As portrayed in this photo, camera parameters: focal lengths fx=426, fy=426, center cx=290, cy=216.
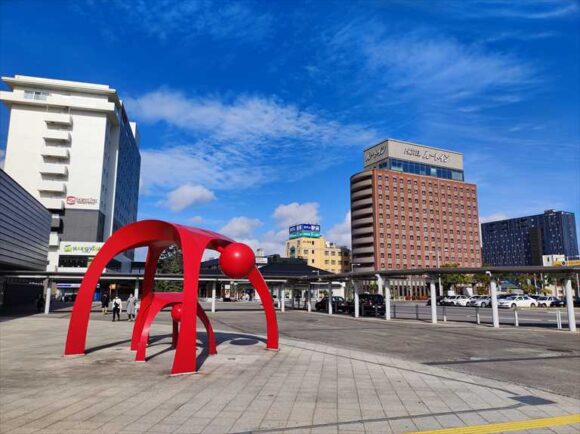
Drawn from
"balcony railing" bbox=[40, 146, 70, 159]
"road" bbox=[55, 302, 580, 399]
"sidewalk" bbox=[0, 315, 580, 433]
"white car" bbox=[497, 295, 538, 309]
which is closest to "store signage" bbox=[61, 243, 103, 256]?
"balcony railing" bbox=[40, 146, 70, 159]

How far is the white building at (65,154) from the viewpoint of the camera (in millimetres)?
65812

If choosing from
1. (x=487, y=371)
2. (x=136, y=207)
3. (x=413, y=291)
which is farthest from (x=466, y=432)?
(x=136, y=207)

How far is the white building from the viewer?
216ft

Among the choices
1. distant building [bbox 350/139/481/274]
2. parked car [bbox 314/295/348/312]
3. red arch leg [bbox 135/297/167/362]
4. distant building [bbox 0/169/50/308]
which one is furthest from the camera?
distant building [bbox 350/139/481/274]

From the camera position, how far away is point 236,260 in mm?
11734

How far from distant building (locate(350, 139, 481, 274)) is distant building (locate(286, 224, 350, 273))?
1915 cm

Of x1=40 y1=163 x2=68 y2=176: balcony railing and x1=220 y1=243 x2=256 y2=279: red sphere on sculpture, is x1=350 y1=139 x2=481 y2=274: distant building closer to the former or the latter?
x1=40 y1=163 x2=68 y2=176: balcony railing

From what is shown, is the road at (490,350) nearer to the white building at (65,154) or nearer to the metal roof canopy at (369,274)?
the metal roof canopy at (369,274)

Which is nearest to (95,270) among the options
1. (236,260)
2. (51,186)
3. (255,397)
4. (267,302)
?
(236,260)

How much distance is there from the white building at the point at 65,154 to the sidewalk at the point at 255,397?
58.8m

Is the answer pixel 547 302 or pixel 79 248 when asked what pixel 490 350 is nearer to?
pixel 547 302

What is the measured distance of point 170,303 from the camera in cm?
1330

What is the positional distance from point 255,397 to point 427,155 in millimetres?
124092

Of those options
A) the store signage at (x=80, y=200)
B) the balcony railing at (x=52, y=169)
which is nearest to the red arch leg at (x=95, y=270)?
the store signage at (x=80, y=200)
